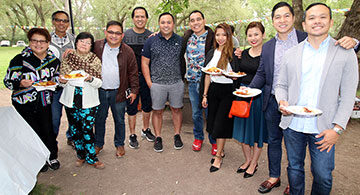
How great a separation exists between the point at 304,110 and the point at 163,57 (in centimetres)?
261

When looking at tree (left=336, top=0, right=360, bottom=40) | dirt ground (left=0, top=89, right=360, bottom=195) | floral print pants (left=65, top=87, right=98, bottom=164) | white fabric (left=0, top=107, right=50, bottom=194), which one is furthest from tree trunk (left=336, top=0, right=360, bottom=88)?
white fabric (left=0, top=107, right=50, bottom=194)

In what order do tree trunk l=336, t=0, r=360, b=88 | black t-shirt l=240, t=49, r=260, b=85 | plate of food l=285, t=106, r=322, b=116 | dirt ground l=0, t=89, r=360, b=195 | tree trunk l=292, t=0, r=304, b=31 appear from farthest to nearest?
tree trunk l=292, t=0, r=304, b=31 < tree trunk l=336, t=0, r=360, b=88 < dirt ground l=0, t=89, r=360, b=195 < black t-shirt l=240, t=49, r=260, b=85 < plate of food l=285, t=106, r=322, b=116

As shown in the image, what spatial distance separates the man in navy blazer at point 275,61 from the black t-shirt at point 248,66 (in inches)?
9.1

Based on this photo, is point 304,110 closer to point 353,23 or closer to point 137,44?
point 137,44

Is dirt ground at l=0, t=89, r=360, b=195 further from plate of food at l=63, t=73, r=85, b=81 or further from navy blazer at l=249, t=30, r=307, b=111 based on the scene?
plate of food at l=63, t=73, r=85, b=81

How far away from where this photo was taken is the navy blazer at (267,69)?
295cm

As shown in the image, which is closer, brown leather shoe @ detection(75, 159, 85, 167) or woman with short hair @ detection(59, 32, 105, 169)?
woman with short hair @ detection(59, 32, 105, 169)

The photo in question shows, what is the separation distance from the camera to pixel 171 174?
390 centimetres

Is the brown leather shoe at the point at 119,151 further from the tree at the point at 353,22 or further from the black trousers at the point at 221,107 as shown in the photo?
the tree at the point at 353,22

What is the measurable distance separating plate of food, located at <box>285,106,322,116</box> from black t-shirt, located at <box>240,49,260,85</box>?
115 centimetres

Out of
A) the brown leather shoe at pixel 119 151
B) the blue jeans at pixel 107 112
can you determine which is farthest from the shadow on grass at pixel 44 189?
the brown leather shoe at pixel 119 151

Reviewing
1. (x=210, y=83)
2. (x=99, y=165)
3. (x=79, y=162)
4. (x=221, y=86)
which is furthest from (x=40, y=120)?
(x=221, y=86)

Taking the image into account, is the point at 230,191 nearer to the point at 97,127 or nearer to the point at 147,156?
the point at 147,156

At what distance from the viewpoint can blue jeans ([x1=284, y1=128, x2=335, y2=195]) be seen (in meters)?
2.37
